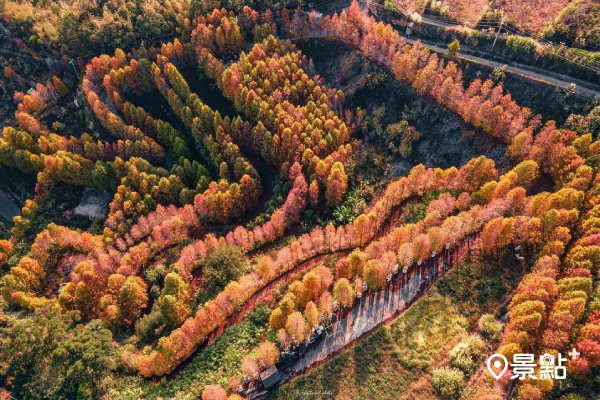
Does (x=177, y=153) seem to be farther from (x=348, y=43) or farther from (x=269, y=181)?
(x=348, y=43)

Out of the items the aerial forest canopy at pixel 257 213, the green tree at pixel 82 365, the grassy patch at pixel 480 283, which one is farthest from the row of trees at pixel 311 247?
the grassy patch at pixel 480 283

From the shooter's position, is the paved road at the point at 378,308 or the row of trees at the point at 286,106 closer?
the paved road at the point at 378,308

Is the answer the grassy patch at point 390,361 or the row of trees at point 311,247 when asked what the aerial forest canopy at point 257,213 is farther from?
the grassy patch at point 390,361

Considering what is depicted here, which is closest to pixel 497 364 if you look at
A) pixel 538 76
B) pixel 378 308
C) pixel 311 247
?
pixel 378 308

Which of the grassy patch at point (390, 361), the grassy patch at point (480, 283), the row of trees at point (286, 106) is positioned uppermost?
the row of trees at point (286, 106)

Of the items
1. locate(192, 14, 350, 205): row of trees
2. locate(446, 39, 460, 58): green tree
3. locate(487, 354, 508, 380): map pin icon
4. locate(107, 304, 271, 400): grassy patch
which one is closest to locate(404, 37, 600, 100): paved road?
locate(446, 39, 460, 58): green tree

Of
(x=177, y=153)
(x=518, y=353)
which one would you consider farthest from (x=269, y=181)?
(x=518, y=353)

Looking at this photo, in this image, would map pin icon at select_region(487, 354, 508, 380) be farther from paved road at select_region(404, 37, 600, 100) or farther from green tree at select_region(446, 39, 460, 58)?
green tree at select_region(446, 39, 460, 58)

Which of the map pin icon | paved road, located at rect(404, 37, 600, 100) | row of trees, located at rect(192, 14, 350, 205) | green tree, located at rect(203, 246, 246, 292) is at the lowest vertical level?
green tree, located at rect(203, 246, 246, 292)
